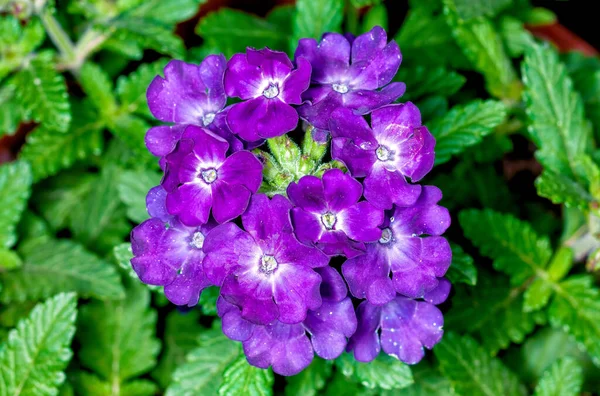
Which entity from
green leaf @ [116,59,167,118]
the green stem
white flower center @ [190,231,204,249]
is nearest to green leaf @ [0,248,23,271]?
green leaf @ [116,59,167,118]

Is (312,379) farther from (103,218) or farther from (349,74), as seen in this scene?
(103,218)

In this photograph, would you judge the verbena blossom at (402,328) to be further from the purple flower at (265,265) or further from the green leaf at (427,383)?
the green leaf at (427,383)

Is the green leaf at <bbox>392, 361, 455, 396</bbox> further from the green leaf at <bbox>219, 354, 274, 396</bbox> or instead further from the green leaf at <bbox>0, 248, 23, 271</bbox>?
the green leaf at <bbox>0, 248, 23, 271</bbox>

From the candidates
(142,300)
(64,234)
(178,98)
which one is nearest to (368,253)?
(178,98)

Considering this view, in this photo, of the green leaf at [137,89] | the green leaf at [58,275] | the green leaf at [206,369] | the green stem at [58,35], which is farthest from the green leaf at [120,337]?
the green stem at [58,35]

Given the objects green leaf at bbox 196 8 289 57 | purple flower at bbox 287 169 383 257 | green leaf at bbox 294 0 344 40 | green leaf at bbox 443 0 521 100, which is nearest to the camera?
purple flower at bbox 287 169 383 257
